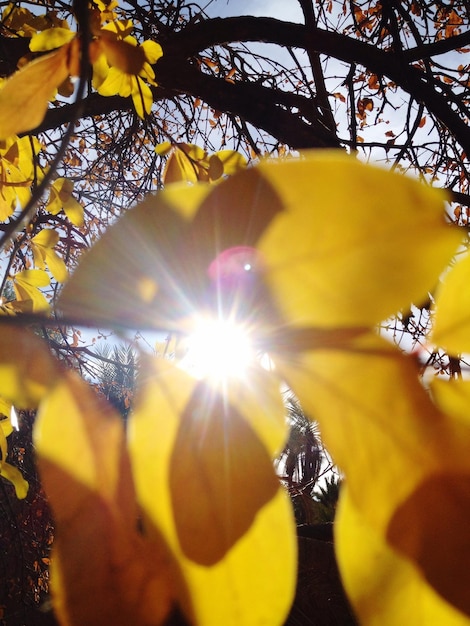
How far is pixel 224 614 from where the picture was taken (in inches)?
5.9

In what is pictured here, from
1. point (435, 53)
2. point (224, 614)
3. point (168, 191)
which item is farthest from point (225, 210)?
point (435, 53)

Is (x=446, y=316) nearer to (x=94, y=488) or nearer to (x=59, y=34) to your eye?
(x=94, y=488)

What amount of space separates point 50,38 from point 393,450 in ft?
1.31

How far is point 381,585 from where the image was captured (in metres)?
0.16

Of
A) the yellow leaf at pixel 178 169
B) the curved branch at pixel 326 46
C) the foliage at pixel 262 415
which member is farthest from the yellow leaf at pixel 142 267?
the curved branch at pixel 326 46

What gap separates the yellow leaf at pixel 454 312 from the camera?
17 centimetres

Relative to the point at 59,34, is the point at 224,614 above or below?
below

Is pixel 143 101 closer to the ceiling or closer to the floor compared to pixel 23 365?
closer to the ceiling

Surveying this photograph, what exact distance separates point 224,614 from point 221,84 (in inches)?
47.2

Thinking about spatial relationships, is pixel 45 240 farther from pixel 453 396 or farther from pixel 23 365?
pixel 453 396

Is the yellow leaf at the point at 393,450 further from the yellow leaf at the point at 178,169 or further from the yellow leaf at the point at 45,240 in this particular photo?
the yellow leaf at the point at 45,240

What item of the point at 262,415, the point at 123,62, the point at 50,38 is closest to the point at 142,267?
the point at 262,415

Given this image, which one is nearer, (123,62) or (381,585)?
(381,585)

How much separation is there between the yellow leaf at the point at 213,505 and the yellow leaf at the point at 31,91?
0.58 ft
